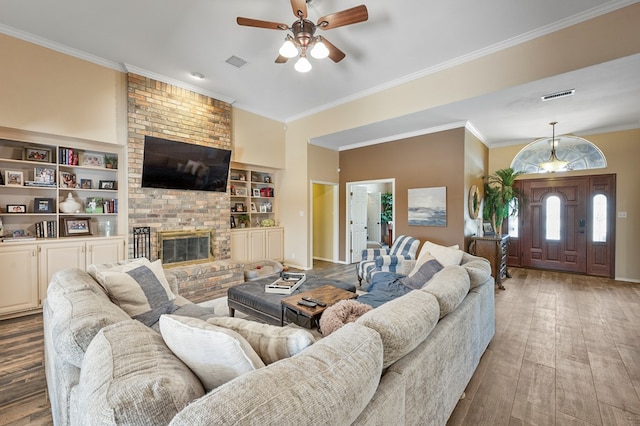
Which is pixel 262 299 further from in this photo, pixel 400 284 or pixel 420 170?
pixel 420 170

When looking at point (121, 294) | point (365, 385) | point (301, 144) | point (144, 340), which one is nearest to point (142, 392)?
point (144, 340)

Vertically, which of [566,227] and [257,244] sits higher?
[566,227]

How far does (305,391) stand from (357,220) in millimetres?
6072

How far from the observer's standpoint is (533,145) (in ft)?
19.8

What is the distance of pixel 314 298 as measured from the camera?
8.16 feet

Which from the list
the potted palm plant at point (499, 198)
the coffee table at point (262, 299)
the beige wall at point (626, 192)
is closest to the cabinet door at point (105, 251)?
the coffee table at point (262, 299)

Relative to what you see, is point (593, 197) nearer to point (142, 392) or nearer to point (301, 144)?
point (301, 144)

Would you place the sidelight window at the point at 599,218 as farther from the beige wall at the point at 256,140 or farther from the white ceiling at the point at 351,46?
the beige wall at the point at 256,140

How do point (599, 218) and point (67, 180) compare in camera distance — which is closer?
point (67, 180)

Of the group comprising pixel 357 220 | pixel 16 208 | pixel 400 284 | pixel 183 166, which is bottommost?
pixel 400 284

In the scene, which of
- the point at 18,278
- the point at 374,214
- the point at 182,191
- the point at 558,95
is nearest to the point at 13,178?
the point at 18,278

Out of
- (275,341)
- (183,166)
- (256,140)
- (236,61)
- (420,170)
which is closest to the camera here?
(275,341)

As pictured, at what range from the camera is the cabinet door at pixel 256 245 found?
5684mm

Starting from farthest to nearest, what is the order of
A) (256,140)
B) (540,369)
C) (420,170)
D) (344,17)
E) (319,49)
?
(256,140) → (420,170) → (319,49) → (344,17) → (540,369)
